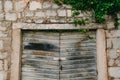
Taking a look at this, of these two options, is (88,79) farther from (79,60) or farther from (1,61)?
(1,61)

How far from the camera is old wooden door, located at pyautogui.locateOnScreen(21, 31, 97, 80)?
661 cm

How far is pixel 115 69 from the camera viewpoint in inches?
254

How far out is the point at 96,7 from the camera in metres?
6.51

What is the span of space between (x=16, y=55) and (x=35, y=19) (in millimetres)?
927

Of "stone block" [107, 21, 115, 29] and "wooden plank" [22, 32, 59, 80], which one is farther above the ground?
"stone block" [107, 21, 115, 29]

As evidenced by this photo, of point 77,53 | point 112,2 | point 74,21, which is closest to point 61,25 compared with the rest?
point 74,21

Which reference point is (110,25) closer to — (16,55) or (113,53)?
(113,53)

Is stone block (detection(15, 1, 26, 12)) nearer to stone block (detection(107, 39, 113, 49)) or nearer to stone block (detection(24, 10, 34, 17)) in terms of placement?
stone block (detection(24, 10, 34, 17))

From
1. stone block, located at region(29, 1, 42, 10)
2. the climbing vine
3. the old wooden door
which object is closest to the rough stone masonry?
stone block, located at region(29, 1, 42, 10)

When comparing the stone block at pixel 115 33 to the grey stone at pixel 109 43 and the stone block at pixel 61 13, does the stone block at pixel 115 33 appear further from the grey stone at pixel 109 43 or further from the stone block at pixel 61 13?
the stone block at pixel 61 13

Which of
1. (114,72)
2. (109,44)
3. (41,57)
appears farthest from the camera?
(41,57)

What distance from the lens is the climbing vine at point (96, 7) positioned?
6457 millimetres

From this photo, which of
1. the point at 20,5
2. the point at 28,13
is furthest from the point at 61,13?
the point at 20,5

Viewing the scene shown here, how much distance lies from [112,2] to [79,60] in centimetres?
151
